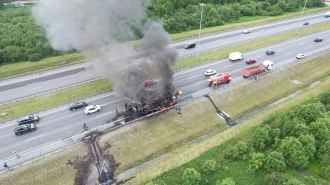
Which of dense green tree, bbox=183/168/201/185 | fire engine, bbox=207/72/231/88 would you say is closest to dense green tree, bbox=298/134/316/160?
dense green tree, bbox=183/168/201/185

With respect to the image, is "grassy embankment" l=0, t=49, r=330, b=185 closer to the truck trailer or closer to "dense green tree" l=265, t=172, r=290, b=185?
the truck trailer

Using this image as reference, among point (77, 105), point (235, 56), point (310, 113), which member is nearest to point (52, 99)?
point (77, 105)

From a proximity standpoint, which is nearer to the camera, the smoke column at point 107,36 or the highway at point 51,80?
the smoke column at point 107,36

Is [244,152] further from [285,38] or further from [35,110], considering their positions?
[285,38]

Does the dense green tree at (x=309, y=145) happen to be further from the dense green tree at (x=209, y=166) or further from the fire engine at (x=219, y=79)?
the fire engine at (x=219, y=79)

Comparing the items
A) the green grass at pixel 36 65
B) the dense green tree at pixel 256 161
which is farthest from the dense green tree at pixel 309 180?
the green grass at pixel 36 65

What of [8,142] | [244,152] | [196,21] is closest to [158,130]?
[244,152]
